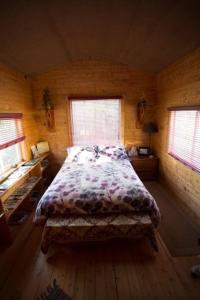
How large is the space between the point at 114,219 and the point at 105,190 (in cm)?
36

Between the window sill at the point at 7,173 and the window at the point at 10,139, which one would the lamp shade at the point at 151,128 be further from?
the window sill at the point at 7,173

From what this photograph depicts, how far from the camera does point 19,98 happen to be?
294 centimetres

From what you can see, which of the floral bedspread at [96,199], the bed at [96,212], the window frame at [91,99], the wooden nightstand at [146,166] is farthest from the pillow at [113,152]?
the bed at [96,212]

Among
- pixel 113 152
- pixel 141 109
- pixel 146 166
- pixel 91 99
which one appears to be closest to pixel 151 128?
pixel 141 109

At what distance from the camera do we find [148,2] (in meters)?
1.53

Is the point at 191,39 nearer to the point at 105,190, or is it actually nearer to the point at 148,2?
the point at 148,2

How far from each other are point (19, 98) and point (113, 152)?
80.8 inches

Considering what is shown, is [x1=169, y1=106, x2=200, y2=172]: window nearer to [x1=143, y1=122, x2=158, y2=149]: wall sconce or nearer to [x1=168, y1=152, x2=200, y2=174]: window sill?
[x1=168, y1=152, x2=200, y2=174]: window sill

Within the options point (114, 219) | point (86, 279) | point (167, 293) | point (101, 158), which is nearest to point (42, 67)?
point (101, 158)

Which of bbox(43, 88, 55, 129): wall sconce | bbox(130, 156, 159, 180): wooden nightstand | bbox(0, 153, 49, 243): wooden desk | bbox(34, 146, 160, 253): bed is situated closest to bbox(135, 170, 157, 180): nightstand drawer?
bbox(130, 156, 159, 180): wooden nightstand

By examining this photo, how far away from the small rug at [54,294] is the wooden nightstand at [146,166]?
Answer: 8.24 ft

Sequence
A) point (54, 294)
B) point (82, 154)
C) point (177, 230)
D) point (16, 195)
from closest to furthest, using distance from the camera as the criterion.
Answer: point (54, 294) → point (177, 230) → point (16, 195) → point (82, 154)

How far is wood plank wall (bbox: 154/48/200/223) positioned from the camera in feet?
7.28

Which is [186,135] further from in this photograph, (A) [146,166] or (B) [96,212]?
(B) [96,212]
